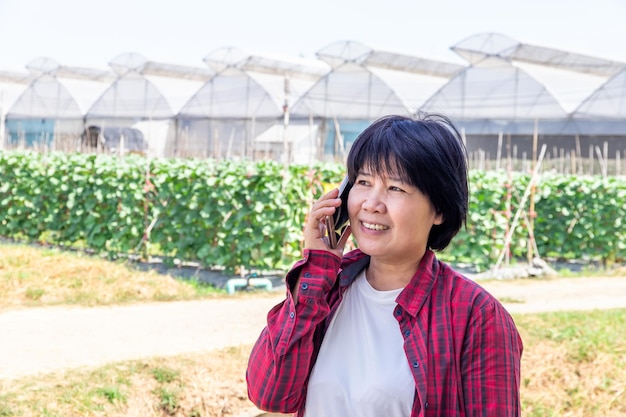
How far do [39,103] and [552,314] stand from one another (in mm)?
26044

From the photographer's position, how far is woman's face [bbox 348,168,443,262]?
167 centimetres

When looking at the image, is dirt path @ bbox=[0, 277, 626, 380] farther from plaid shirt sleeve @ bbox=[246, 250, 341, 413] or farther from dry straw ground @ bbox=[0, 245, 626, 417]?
plaid shirt sleeve @ bbox=[246, 250, 341, 413]

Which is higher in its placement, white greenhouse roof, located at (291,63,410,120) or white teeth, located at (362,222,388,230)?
white greenhouse roof, located at (291,63,410,120)

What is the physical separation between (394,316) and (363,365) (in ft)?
0.42

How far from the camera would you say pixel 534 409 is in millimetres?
4625

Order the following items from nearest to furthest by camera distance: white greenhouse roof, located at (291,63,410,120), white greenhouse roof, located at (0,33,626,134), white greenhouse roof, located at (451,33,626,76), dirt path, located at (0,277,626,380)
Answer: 1. dirt path, located at (0,277,626,380)
2. white greenhouse roof, located at (0,33,626,134)
3. white greenhouse roof, located at (451,33,626,76)
4. white greenhouse roof, located at (291,63,410,120)

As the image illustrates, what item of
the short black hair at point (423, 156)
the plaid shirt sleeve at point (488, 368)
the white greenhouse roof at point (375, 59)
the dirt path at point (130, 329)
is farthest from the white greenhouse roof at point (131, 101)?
the plaid shirt sleeve at point (488, 368)

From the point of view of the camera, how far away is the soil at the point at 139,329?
15.9 feet

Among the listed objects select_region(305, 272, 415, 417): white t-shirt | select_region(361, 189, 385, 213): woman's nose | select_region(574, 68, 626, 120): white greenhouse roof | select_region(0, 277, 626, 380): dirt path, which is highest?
select_region(574, 68, 626, 120): white greenhouse roof

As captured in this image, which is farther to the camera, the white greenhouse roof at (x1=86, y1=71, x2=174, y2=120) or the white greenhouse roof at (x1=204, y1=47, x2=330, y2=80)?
the white greenhouse roof at (x1=86, y1=71, x2=174, y2=120)

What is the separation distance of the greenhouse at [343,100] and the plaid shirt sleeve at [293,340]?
1509cm

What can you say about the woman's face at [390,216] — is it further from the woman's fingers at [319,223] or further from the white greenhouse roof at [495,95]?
the white greenhouse roof at [495,95]

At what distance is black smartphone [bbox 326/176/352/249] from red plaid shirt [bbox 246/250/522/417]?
0.27 ft

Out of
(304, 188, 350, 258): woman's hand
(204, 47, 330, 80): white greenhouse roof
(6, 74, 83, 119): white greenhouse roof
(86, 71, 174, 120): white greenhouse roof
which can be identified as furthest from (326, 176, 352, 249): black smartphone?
(6, 74, 83, 119): white greenhouse roof
